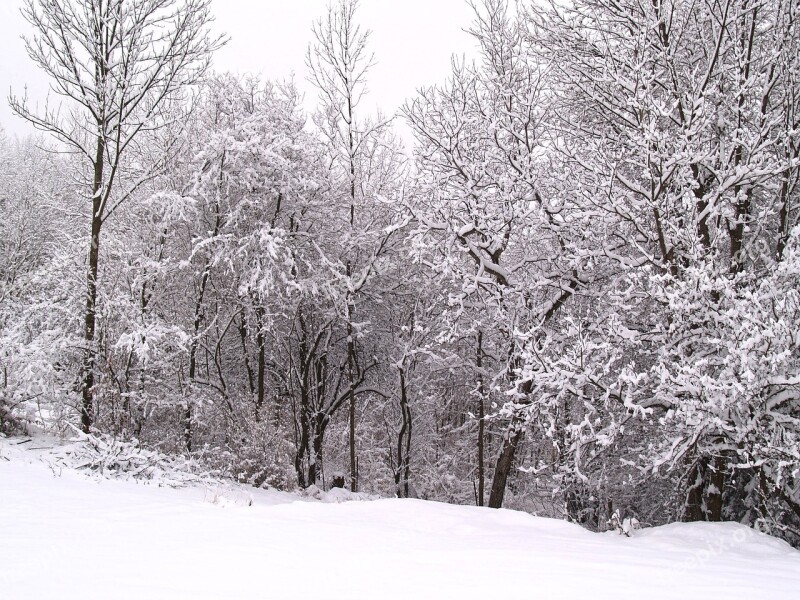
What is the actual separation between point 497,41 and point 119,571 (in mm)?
10215

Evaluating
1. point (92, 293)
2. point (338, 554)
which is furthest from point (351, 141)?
point (338, 554)

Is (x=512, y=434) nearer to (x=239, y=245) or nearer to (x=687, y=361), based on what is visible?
(x=687, y=361)

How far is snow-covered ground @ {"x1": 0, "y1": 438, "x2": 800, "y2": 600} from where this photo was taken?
2.86 m

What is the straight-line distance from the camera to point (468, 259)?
40.7ft

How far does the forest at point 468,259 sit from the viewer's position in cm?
632

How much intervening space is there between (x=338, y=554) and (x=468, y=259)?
9435 millimetres

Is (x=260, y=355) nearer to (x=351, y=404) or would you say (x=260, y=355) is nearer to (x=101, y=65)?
→ (x=351, y=404)

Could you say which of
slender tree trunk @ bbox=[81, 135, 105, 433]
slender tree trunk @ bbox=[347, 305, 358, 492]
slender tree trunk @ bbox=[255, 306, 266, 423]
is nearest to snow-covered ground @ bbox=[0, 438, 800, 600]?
slender tree trunk @ bbox=[81, 135, 105, 433]

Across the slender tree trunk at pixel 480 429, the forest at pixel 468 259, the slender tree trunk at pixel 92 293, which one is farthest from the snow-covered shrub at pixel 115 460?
the slender tree trunk at pixel 480 429

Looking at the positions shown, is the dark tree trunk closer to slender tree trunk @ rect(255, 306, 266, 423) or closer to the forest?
the forest

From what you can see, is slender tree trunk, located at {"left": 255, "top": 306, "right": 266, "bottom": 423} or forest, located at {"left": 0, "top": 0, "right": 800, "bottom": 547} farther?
slender tree trunk, located at {"left": 255, "top": 306, "right": 266, "bottom": 423}

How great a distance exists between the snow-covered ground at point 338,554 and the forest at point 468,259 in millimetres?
1602

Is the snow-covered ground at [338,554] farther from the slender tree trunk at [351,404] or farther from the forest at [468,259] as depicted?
the slender tree trunk at [351,404]

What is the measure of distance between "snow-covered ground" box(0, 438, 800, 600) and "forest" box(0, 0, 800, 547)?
1.60m
